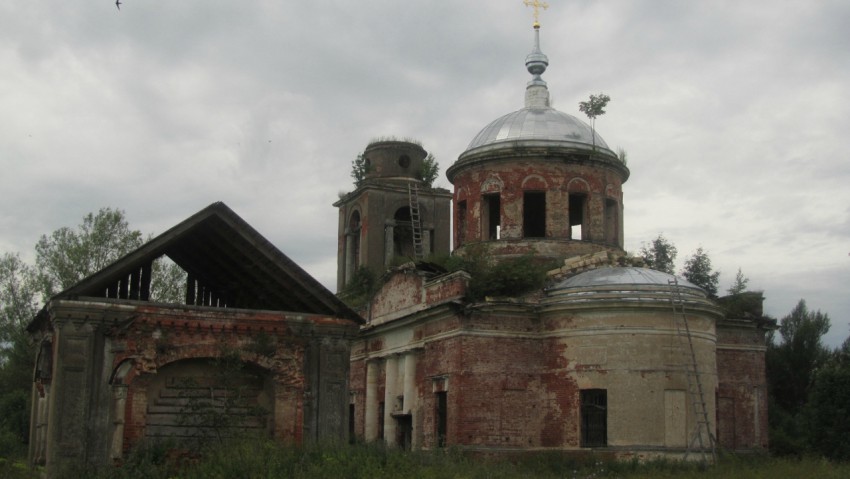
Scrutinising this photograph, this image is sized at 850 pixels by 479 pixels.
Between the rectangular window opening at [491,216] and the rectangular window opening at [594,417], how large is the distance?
17.9ft

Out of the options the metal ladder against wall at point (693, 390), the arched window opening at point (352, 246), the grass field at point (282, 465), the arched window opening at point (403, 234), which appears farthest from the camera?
the arched window opening at point (352, 246)

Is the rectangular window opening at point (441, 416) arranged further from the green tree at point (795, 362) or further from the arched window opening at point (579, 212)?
the green tree at point (795, 362)

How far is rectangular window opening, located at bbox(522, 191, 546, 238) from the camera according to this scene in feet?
83.3

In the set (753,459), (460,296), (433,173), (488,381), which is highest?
(433,173)

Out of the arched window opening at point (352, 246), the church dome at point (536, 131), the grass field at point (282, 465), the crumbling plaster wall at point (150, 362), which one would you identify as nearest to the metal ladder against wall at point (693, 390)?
the church dome at point (536, 131)

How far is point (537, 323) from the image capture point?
20.8 m

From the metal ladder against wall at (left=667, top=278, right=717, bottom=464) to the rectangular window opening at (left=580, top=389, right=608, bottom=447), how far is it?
1668mm

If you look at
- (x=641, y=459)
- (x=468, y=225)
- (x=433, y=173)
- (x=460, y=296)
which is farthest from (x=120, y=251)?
(x=641, y=459)

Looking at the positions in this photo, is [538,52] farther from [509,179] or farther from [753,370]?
[753,370]

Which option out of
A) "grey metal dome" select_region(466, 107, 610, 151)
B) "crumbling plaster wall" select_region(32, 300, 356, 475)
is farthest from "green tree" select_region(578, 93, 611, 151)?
"crumbling plaster wall" select_region(32, 300, 356, 475)

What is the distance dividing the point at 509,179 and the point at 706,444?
800 centimetres

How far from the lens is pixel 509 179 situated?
23.9 m

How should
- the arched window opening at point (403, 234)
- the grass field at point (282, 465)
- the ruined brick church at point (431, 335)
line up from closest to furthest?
the grass field at point (282, 465) < the ruined brick church at point (431, 335) < the arched window opening at point (403, 234)

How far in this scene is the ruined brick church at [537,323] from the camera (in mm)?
19594
